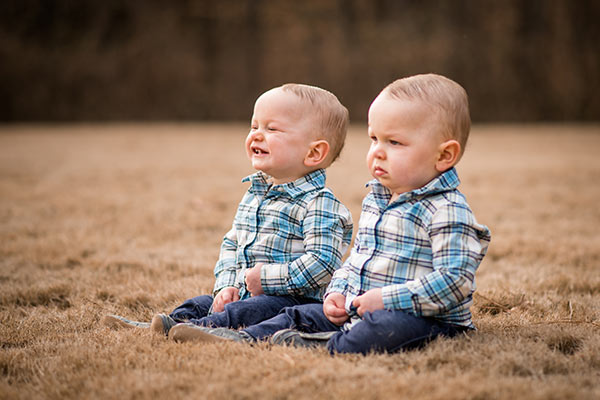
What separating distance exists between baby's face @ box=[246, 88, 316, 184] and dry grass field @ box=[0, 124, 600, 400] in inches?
27.4

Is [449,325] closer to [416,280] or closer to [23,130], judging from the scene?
[416,280]

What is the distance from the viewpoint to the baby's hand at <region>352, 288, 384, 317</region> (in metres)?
1.83

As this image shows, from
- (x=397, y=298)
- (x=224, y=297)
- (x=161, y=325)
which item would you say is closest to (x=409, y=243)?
(x=397, y=298)

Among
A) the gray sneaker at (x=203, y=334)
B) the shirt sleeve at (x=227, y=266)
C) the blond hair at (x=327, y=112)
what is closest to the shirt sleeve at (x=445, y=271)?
the gray sneaker at (x=203, y=334)

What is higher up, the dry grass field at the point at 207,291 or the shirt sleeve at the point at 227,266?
the shirt sleeve at the point at 227,266

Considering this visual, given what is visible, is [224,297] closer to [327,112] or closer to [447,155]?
[327,112]

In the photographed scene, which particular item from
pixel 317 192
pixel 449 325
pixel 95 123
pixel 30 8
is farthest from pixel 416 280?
pixel 30 8

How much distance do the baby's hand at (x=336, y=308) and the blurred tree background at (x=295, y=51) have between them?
1653 centimetres

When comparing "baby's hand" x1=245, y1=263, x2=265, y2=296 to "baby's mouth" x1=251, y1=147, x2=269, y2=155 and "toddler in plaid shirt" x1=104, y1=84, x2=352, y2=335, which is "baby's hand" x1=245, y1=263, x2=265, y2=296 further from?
"baby's mouth" x1=251, y1=147, x2=269, y2=155

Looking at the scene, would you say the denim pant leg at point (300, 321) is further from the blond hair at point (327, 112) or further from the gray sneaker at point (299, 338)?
the blond hair at point (327, 112)

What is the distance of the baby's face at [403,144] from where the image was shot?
73.5 inches

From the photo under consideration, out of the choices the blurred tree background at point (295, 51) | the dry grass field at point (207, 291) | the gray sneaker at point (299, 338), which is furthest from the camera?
the blurred tree background at point (295, 51)

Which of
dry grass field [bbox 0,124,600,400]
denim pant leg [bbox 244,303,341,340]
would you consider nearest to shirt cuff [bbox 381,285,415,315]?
dry grass field [bbox 0,124,600,400]

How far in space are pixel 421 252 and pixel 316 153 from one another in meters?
0.58
